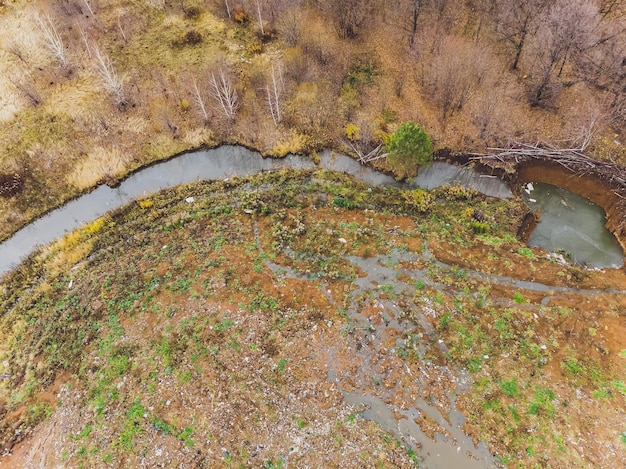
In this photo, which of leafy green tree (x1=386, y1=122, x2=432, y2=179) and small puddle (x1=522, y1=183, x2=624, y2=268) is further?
leafy green tree (x1=386, y1=122, x2=432, y2=179)

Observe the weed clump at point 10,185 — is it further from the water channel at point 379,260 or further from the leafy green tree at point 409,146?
the leafy green tree at point 409,146

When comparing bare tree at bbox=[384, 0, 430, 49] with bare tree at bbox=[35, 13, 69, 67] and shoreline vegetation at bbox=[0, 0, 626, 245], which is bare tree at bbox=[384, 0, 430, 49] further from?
bare tree at bbox=[35, 13, 69, 67]

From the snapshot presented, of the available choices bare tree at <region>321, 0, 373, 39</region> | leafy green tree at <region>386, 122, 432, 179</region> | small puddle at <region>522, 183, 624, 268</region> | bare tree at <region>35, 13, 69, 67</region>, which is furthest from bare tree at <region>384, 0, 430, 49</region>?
bare tree at <region>35, 13, 69, 67</region>

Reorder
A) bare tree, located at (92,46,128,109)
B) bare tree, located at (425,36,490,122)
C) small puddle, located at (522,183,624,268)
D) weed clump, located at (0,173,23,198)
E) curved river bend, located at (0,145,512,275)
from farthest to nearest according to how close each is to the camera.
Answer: bare tree, located at (92,46,128,109), bare tree, located at (425,36,490,122), weed clump, located at (0,173,23,198), curved river bend, located at (0,145,512,275), small puddle, located at (522,183,624,268)

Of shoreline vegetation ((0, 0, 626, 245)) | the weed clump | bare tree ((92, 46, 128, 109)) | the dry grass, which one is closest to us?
the weed clump

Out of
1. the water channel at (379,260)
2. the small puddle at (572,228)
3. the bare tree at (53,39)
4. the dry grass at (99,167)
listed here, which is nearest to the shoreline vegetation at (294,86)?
the dry grass at (99,167)

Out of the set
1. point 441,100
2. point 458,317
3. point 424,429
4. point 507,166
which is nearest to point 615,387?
point 458,317
